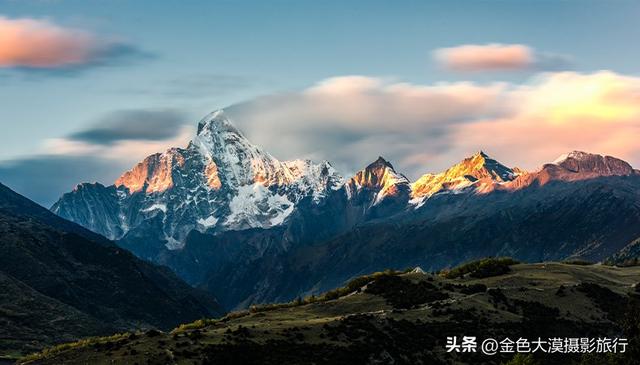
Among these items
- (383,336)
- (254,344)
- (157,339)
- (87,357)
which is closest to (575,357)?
(383,336)

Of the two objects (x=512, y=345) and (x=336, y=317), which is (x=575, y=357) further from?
(x=336, y=317)

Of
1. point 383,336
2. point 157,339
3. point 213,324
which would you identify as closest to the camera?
point 157,339

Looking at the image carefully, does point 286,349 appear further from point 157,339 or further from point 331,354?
point 157,339

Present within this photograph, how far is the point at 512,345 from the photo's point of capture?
186375mm

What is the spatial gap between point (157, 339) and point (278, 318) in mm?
49816

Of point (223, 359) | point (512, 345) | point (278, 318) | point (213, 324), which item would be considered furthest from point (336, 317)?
point (223, 359)

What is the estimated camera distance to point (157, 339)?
506 ft

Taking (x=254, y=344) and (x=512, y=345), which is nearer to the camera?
(x=254, y=344)

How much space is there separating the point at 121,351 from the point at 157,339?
31.7ft

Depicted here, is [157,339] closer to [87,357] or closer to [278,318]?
[87,357]

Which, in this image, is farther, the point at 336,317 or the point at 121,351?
the point at 336,317

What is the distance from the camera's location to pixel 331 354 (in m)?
163

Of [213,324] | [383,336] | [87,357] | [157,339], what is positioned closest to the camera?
[87,357]

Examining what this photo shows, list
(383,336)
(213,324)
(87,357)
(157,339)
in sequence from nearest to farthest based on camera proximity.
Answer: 1. (87,357)
2. (157,339)
3. (383,336)
4. (213,324)
